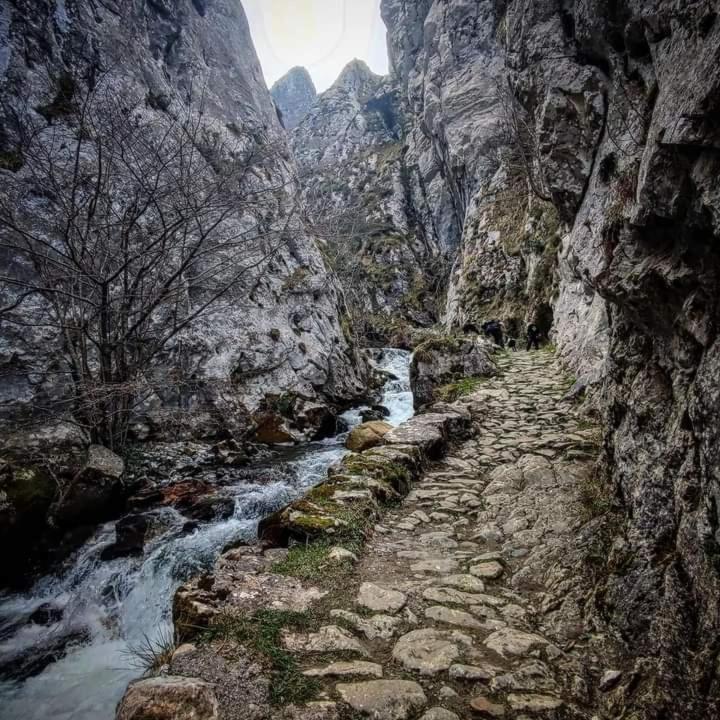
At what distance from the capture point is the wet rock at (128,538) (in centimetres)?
630

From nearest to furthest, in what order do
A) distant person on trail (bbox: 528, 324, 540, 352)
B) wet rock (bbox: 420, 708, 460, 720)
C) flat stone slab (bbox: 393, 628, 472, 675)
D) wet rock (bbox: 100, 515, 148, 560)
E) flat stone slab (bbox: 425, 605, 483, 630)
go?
wet rock (bbox: 420, 708, 460, 720)
flat stone slab (bbox: 393, 628, 472, 675)
flat stone slab (bbox: 425, 605, 483, 630)
wet rock (bbox: 100, 515, 148, 560)
distant person on trail (bbox: 528, 324, 540, 352)

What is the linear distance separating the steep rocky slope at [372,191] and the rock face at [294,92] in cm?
2393

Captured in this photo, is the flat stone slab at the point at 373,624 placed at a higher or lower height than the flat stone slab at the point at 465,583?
higher

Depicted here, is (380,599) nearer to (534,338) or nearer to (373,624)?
(373,624)

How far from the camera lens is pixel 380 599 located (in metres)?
3.11

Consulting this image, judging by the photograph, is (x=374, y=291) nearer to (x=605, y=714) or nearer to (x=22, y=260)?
(x=22, y=260)

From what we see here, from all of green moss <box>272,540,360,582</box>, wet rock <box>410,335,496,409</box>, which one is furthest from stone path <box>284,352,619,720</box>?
wet rock <box>410,335,496,409</box>

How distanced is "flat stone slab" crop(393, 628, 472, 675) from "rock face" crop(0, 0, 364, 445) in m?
6.08

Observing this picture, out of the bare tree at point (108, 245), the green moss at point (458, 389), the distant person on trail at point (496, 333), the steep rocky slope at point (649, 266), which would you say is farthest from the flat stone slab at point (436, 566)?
the distant person on trail at point (496, 333)

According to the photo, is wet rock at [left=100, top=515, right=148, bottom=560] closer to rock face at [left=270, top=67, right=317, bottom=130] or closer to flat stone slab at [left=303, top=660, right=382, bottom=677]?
flat stone slab at [left=303, top=660, right=382, bottom=677]

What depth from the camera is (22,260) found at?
31.3ft

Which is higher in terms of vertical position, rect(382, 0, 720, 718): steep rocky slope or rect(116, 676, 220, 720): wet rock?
rect(382, 0, 720, 718): steep rocky slope

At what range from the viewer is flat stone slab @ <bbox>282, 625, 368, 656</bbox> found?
8.34 ft

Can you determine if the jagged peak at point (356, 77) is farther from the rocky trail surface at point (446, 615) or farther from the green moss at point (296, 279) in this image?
the rocky trail surface at point (446, 615)
